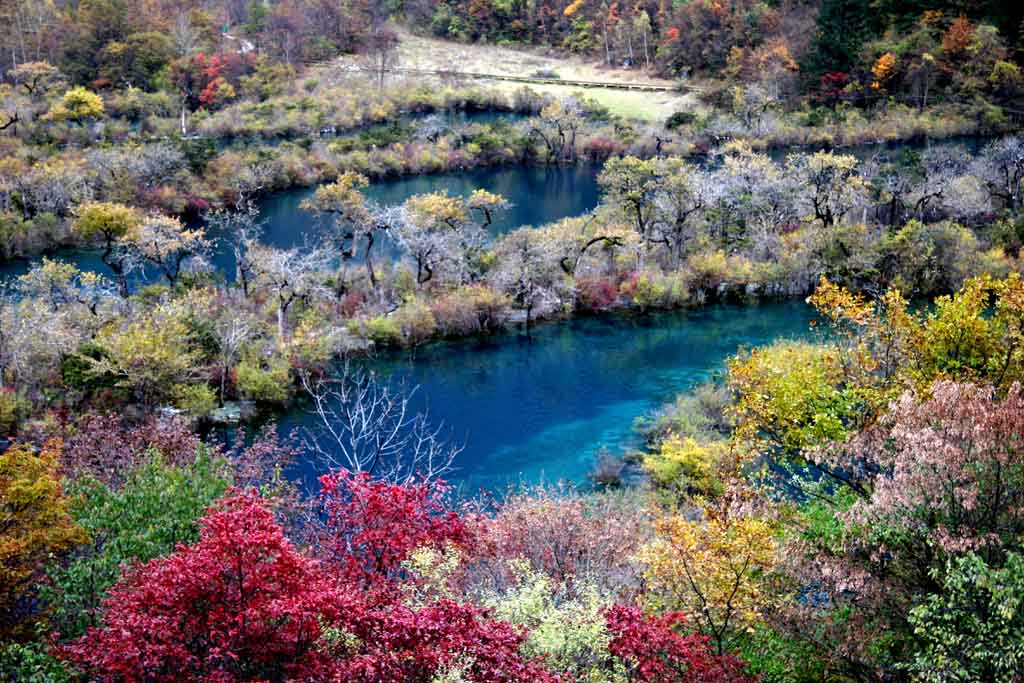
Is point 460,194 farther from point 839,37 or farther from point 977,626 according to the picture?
point 977,626

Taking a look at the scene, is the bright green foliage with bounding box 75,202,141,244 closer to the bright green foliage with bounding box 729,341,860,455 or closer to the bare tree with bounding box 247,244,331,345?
the bare tree with bounding box 247,244,331,345

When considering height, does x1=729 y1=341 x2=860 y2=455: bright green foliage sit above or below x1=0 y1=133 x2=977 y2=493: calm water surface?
above

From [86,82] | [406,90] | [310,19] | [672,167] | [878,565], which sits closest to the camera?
[878,565]

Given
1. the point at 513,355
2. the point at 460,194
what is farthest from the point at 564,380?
the point at 460,194

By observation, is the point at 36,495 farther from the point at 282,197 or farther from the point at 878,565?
the point at 282,197

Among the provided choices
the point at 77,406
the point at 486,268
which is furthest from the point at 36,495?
the point at 486,268

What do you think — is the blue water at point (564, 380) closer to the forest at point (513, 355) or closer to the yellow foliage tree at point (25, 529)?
the forest at point (513, 355)

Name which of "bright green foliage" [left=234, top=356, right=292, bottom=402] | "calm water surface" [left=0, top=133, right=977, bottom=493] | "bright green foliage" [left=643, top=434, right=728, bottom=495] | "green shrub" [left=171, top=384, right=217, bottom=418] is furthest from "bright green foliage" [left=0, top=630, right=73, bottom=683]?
"bright green foliage" [left=234, top=356, right=292, bottom=402]
